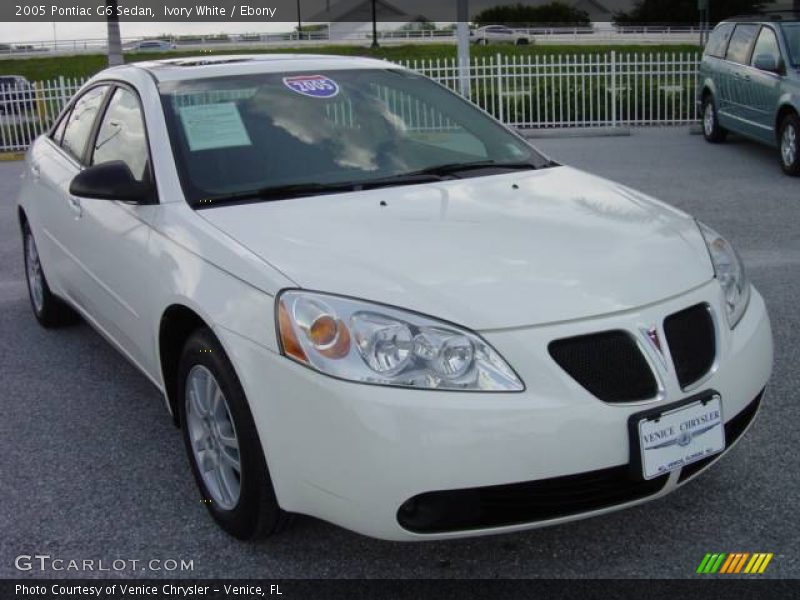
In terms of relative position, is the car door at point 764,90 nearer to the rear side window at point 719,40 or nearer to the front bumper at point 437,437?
the rear side window at point 719,40

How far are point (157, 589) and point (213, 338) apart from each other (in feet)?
2.59

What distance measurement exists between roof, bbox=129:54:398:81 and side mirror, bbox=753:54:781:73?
735 cm

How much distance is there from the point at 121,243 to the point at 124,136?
2.03 ft

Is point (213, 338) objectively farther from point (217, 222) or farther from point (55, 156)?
point (55, 156)

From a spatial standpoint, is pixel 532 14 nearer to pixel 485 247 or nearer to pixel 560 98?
pixel 560 98

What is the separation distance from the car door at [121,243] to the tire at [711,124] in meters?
10.5

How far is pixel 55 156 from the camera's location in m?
5.30

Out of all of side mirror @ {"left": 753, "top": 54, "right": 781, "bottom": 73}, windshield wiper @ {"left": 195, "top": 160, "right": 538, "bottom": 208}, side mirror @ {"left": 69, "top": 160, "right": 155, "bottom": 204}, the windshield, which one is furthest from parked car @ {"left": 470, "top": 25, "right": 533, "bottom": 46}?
side mirror @ {"left": 69, "top": 160, "right": 155, "bottom": 204}

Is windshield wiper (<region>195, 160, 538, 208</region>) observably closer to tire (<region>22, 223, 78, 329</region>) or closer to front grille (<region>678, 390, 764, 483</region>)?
front grille (<region>678, 390, 764, 483</region>)

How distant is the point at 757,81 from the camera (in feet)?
37.5

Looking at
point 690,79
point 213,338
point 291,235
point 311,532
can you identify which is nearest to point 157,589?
point 311,532

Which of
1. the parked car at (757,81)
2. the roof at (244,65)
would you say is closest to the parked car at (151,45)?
the parked car at (757,81)

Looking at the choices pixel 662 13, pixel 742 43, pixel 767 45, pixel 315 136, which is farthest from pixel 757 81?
pixel 662 13

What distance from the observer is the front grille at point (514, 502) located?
2762 millimetres
